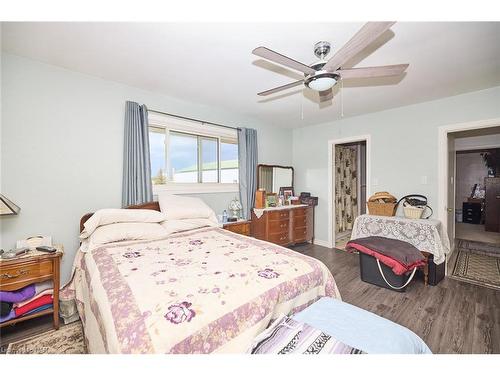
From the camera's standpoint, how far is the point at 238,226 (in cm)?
328

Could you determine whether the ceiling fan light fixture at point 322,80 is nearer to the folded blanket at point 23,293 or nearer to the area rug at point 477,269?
the folded blanket at point 23,293

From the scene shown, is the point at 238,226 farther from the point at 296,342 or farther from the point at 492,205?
the point at 492,205

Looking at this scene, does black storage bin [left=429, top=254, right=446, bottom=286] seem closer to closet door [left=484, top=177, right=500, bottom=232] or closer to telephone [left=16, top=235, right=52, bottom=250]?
telephone [left=16, top=235, right=52, bottom=250]

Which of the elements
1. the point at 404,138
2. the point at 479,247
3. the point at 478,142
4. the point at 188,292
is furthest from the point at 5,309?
the point at 478,142

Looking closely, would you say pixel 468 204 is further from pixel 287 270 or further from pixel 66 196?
pixel 66 196

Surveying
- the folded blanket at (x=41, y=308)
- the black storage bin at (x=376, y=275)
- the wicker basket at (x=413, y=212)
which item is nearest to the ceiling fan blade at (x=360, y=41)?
the black storage bin at (x=376, y=275)

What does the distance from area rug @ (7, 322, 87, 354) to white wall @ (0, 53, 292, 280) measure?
0.71 meters

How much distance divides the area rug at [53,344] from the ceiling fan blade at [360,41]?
270cm

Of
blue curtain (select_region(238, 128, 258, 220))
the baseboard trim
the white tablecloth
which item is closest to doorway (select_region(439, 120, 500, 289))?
the white tablecloth

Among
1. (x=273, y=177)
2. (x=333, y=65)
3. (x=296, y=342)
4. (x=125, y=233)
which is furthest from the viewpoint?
(x=273, y=177)

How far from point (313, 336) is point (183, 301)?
648 millimetres

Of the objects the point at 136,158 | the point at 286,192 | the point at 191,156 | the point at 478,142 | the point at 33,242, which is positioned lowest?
the point at 33,242

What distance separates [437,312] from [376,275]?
0.63 meters
